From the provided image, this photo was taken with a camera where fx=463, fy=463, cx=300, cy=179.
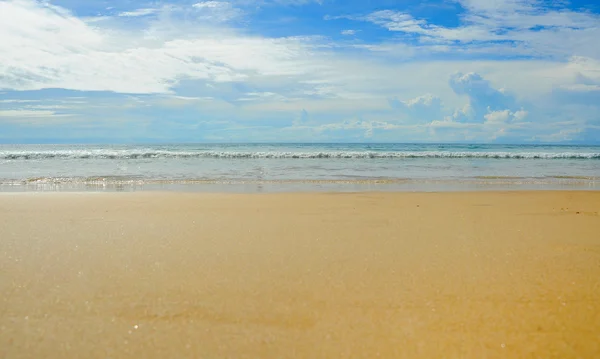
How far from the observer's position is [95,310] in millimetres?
3287

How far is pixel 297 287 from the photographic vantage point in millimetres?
3787

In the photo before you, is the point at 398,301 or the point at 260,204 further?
the point at 260,204

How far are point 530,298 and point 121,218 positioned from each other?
591cm

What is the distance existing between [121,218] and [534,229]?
6.17 metres

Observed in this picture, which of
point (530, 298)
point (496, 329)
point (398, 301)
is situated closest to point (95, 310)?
point (398, 301)

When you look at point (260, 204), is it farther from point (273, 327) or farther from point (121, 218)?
point (273, 327)

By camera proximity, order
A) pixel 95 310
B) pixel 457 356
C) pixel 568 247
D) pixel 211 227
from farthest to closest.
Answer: pixel 211 227 < pixel 568 247 < pixel 95 310 < pixel 457 356

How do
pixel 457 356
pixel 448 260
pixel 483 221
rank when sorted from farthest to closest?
pixel 483 221 < pixel 448 260 < pixel 457 356

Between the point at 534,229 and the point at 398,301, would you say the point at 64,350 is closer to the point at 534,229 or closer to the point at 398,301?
the point at 398,301

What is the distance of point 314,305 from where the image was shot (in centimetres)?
341

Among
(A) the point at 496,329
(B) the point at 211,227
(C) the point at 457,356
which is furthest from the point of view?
(B) the point at 211,227

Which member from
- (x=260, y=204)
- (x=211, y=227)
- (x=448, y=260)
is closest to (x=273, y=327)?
(x=448, y=260)

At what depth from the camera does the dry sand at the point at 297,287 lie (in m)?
2.83

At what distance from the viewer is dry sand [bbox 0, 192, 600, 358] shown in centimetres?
283
